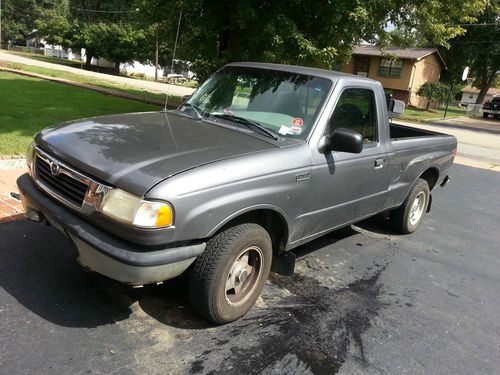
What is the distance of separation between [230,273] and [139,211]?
88 cm

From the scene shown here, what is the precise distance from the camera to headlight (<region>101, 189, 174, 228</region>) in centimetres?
271

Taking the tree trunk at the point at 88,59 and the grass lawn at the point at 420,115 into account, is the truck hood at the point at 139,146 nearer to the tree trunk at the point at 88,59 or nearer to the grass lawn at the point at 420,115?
the grass lawn at the point at 420,115

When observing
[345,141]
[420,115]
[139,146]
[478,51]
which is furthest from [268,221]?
[478,51]

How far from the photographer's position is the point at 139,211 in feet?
8.91

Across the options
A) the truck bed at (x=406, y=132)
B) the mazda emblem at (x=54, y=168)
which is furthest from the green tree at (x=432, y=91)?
the mazda emblem at (x=54, y=168)

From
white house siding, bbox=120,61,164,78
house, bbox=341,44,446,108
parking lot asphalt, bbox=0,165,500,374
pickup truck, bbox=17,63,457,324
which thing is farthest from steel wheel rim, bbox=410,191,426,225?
white house siding, bbox=120,61,164,78

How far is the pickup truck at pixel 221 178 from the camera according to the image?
110 inches

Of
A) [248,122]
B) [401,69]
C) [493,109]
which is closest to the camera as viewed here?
[248,122]

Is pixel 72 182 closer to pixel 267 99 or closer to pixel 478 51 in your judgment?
pixel 267 99

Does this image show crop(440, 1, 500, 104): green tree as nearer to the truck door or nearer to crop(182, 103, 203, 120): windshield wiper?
the truck door

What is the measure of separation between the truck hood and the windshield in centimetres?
31

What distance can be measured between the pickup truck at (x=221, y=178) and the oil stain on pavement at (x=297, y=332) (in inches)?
8.7

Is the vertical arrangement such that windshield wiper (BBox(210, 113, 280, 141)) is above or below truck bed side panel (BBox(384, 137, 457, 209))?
above

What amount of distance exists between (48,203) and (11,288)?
29.7 inches
